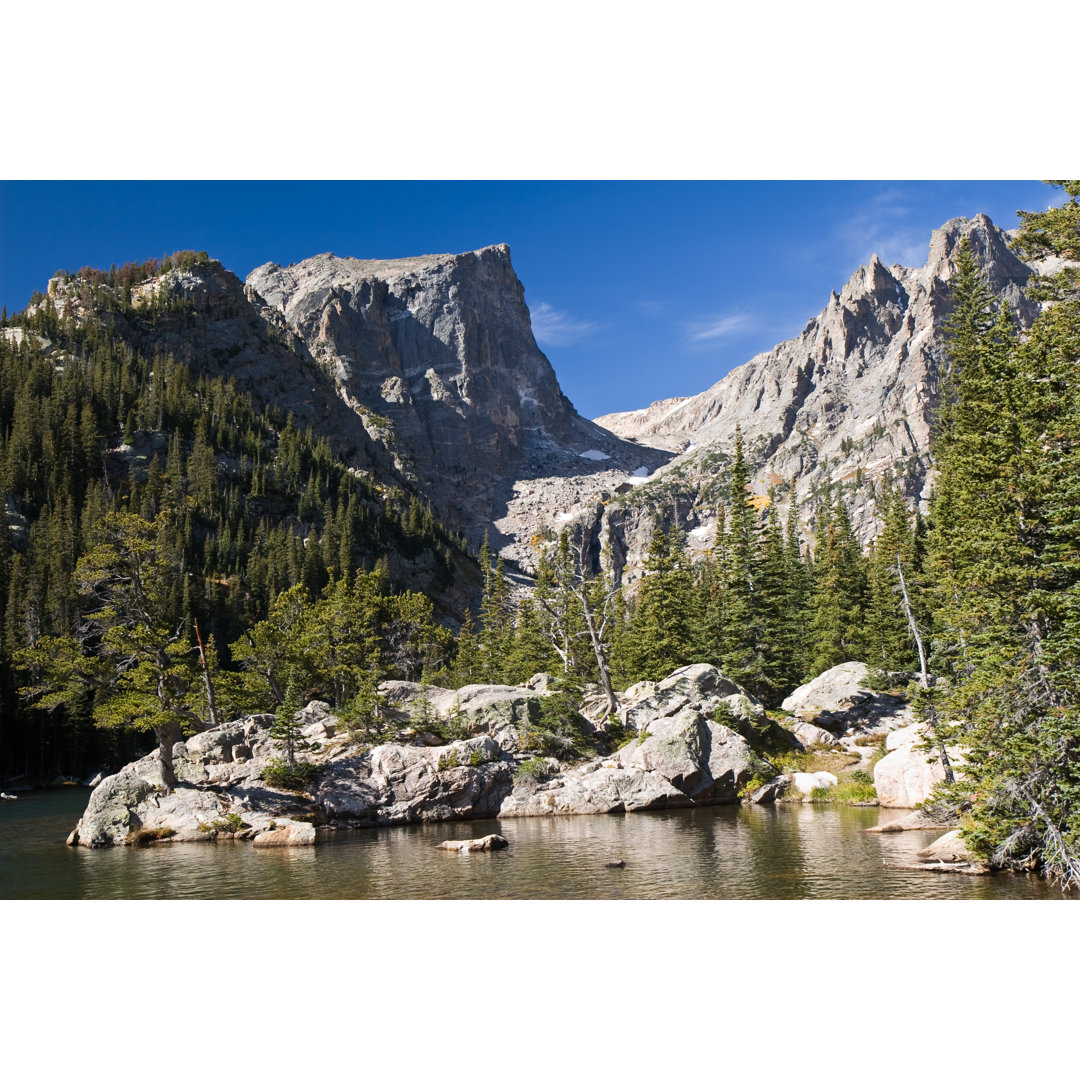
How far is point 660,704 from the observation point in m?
44.0

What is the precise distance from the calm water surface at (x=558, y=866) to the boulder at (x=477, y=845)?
1.82 feet

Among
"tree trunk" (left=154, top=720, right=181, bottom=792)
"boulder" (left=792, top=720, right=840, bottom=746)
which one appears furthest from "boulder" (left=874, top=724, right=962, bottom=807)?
"tree trunk" (left=154, top=720, right=181, bottom=792)

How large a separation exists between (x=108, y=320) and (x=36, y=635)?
11061cm

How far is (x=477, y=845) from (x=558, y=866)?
16.5 ft

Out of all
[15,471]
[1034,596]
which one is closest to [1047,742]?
[1034,596]

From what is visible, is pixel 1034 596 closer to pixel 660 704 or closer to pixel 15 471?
pixel 660 704

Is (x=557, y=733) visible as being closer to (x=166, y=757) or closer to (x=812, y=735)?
(x=812, y=735)

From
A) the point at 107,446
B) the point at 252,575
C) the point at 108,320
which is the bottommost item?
the point at 252,575

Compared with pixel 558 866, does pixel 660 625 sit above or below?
above

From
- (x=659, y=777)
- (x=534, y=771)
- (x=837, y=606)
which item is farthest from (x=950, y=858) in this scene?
(x=837, y=606)

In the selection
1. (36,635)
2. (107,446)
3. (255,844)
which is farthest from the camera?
(107,446)

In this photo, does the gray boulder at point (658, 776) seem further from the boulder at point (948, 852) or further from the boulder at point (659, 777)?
the boulder at point (948, 852)

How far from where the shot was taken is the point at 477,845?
2670cm

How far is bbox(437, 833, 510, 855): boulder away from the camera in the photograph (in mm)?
26547
